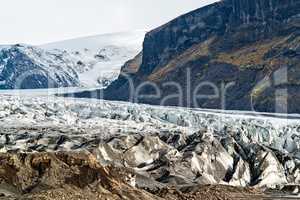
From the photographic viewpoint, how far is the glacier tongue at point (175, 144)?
51781mm

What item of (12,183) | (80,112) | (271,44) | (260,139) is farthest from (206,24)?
(12,183)

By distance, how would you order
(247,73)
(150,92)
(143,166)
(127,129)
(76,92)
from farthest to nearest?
1. (76,92)
2. (150,92)
3. (247,73)
4. (127,129)
5. (143,166)

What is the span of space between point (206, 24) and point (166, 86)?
559 inches

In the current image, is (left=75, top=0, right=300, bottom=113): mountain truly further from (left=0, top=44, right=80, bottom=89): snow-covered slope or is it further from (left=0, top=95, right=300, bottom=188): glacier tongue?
(left=0, top=44, right=80, bottom=89): snow-covered slope

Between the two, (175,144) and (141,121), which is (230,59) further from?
(175,144)

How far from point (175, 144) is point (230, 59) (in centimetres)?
6301

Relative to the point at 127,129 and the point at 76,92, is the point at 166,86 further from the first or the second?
the point at 127,129

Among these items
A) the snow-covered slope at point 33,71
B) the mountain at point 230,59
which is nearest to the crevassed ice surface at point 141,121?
the mountain at point 230,59

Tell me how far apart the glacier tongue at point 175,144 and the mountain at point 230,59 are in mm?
36366

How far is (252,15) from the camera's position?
12288 centimetres

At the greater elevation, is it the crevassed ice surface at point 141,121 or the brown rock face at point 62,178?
the crevassed ice surface at point 141,121

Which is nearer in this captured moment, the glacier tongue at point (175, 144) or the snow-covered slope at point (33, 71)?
the glacier tongue at point (175, 144)

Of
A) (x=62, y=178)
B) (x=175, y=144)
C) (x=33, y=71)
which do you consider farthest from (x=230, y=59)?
(x=62, y=178)

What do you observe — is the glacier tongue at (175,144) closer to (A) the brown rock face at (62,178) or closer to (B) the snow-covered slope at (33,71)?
(A) the brown rock face at (62,178)
